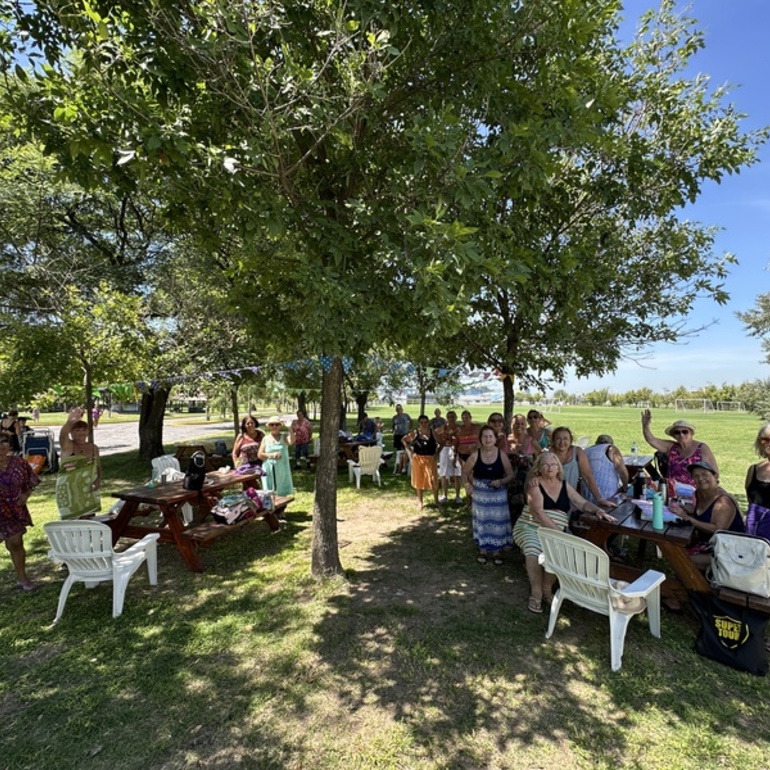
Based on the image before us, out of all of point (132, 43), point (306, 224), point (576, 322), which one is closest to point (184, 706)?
point (306, 224)

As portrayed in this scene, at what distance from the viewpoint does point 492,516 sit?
16.7ft

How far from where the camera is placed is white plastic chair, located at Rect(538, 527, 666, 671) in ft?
10.6

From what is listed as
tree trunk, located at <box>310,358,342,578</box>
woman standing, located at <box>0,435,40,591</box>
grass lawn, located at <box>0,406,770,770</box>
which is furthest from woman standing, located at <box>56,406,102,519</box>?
tree trunk, located at <box>310,358,342,578</box>

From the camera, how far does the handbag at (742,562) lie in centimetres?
307

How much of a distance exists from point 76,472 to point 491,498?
5.06 meters

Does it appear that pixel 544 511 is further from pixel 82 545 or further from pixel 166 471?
pixel 166 471

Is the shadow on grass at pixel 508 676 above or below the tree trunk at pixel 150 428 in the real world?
below

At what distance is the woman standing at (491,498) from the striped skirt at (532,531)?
587mm

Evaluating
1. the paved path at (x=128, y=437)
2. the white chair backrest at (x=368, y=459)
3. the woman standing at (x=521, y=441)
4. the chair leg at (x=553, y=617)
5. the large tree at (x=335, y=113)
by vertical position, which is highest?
the large tree at (x=335, y=113)

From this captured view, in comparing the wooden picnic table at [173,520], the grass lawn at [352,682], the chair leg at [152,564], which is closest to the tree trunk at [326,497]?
the grass lawn at [352,682]

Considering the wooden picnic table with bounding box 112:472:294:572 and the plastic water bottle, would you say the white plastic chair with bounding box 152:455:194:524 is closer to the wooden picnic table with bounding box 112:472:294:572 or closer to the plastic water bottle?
the wooden picnic table with bounding box 112:472:294:572

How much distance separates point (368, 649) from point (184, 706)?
1.35m

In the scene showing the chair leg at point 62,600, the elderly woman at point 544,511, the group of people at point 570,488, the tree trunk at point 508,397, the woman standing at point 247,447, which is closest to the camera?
the group of people at point 570,488

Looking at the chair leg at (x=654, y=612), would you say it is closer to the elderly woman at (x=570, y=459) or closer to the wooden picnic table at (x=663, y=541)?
the wooden picnic table at (x=663, y=541)
